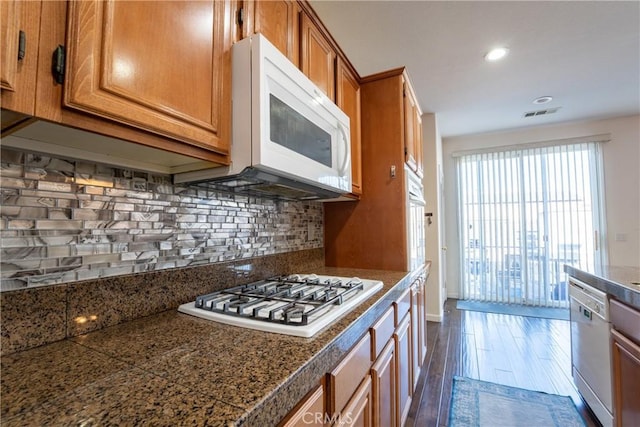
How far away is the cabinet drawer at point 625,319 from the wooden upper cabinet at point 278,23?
1.94m

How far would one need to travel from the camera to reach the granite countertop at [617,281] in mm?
1370

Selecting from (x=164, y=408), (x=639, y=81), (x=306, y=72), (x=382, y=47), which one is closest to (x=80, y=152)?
(x=164, y=408)

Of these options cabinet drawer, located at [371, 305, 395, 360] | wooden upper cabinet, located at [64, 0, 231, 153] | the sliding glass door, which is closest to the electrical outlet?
the sliding glass door

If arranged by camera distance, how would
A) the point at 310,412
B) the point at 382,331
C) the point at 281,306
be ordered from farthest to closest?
the point at 382,331 < the point at 281,306 < the point at 310,412

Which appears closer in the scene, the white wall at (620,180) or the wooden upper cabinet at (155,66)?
the wooden upper cabinet at (155,66)

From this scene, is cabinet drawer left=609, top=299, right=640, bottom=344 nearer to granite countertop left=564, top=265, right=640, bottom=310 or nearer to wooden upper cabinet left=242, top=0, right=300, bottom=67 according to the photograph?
granite countertop left=564, top=265, right=640, bottom=310

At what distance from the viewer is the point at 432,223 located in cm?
Answer: 374

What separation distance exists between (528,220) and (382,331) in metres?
4.29

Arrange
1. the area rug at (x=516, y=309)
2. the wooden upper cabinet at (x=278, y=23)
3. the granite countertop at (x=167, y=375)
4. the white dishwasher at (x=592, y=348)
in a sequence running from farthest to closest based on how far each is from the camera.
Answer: the area rug at (x=516, y=309), the white dishwasher at (x=592, y=348), the wooden upper cabinet at (x=278, y=23), the granite countertop at (x=167, y=375)

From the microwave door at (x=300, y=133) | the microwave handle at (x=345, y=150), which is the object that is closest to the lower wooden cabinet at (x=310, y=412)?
the microwave door at (x=300, y=133)

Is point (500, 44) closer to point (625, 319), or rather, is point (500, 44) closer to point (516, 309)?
point (625, 319)

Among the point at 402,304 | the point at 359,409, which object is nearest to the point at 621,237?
the point at 402,304

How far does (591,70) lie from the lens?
9.16 feet

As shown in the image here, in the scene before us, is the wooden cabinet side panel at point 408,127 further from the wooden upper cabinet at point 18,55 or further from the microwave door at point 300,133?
the wooden upper cabinet at point 18,55
